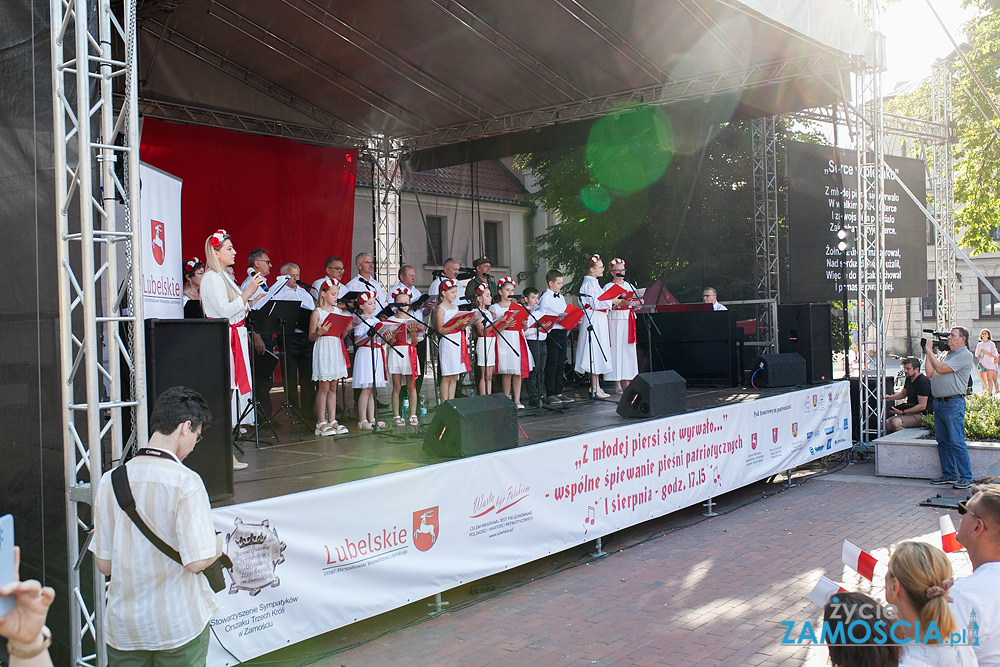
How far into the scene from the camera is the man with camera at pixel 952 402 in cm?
886

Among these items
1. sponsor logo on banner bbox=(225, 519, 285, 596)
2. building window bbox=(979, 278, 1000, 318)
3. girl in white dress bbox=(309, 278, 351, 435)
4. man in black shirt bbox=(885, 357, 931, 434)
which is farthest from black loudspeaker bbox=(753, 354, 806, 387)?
building window bbox=(979, 278, 1000, 318)

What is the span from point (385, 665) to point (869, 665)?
324 cm

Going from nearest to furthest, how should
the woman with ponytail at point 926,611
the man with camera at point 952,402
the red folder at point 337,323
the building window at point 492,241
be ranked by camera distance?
the woman with ponytail at point 926,611
the red folder at point 337,323
the man with camera at point 952,402
the building window at point 492,241

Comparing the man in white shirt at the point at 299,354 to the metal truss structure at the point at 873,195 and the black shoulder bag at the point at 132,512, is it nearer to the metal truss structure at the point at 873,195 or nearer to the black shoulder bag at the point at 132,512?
the black shoulder bag at the point at 132,512

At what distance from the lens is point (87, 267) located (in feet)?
12.7

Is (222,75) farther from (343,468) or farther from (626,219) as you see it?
(626,219)

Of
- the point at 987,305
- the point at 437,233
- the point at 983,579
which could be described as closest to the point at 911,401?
the point at 983,579

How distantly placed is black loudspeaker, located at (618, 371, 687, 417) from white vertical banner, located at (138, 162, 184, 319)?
4488 millimetres

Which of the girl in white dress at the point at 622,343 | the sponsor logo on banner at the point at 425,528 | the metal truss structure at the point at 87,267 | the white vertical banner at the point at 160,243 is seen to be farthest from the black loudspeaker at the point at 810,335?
→ the metal truss structure at the point at 87,267

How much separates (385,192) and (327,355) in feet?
21.1

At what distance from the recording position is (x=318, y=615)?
4.75 m

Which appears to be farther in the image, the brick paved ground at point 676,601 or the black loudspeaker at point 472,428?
the black loudspeaker at point 472,428

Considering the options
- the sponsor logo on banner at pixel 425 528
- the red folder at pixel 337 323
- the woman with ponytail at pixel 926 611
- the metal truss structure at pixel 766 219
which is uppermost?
the metal truss structure at pixel 766 219

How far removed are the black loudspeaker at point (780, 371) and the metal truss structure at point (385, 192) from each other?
6292 mm
